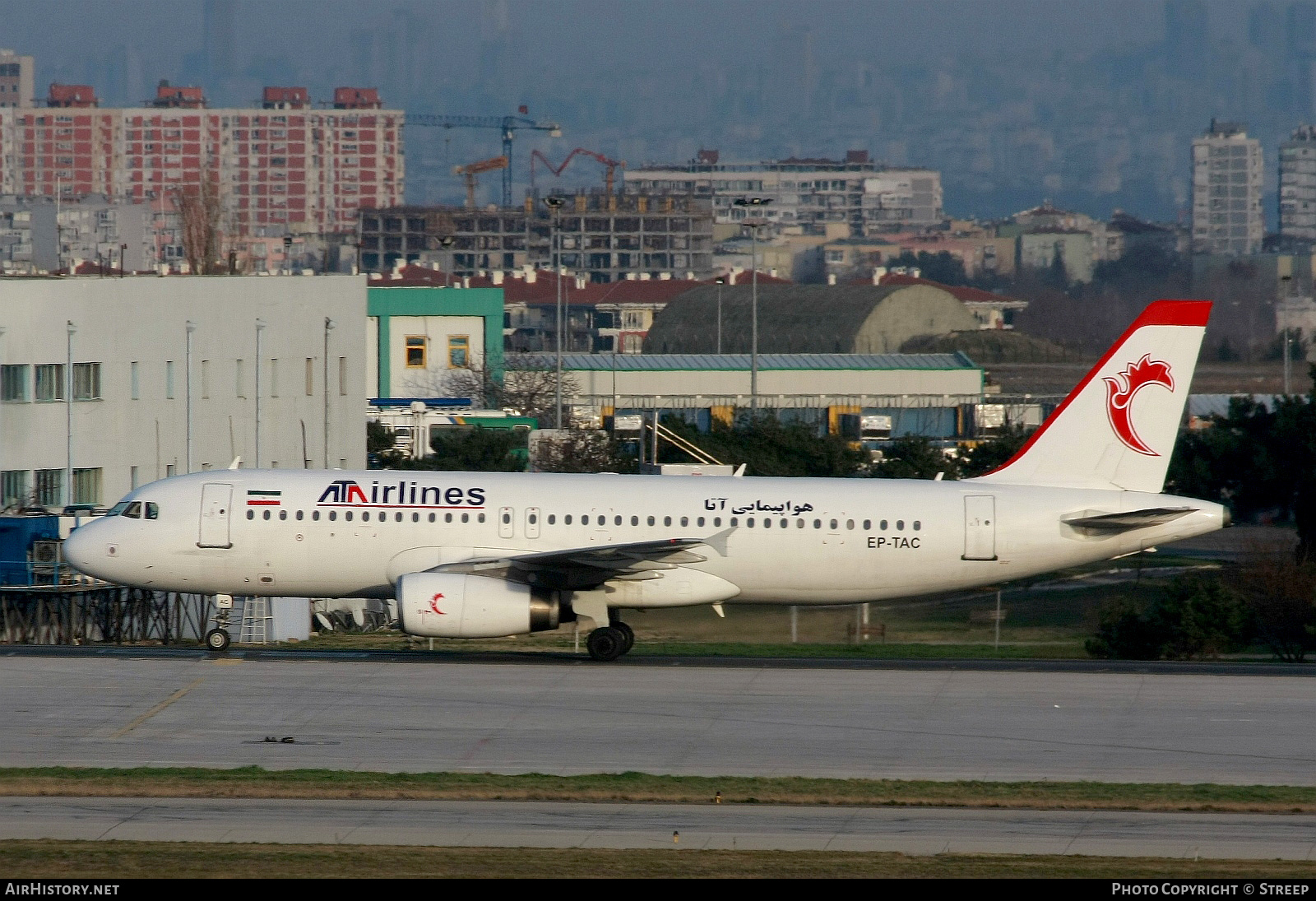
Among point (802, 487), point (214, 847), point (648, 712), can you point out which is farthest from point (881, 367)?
point (214, 847)

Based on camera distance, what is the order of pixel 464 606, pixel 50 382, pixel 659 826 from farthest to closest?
1. pixel 50 382
2. pixel 464 606
3. pixel 659 826

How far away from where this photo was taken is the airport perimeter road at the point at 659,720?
26.4 m

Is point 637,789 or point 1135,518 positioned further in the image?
point 1135,518

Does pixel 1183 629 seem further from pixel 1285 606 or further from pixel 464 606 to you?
pixel 464 606

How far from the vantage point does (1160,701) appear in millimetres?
32000

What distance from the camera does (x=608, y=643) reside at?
3553cm

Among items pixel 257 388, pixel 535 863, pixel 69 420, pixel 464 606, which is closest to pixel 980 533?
pixel 464 606

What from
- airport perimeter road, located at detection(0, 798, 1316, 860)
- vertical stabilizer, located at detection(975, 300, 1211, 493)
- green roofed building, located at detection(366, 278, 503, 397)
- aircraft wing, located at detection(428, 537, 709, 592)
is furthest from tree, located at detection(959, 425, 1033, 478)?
green roofed building, located at detection(366, 278, 503, 397)

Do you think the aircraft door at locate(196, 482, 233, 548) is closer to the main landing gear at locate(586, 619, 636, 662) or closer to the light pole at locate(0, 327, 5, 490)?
the main landing gear at locate(586, 619, 636, 662)

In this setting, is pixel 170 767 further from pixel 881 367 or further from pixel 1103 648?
pixel 881 367

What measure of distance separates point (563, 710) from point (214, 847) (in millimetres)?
10213

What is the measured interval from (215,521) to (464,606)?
5314 mm

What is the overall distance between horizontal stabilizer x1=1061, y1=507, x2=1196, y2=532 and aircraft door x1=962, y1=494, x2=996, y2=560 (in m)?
1.73

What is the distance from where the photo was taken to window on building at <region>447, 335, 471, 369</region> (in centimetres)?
10150
